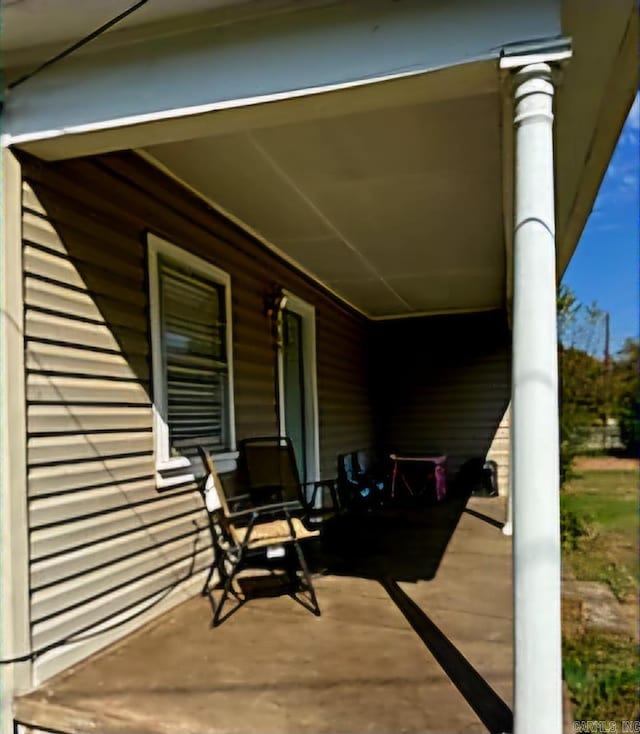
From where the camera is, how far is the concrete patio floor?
2098 millimetres

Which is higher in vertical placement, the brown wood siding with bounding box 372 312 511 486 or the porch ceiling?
the porch ceiling

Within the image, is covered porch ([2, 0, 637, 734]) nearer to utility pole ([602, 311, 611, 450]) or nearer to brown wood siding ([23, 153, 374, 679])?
brown wood siding ([23, 153, 374, 679])

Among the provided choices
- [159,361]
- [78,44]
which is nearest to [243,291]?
[159,361]

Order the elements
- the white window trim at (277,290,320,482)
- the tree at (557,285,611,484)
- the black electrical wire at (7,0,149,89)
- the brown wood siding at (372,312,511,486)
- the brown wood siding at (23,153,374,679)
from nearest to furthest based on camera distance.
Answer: the black electrical wire at (7,0,149,89) → the brown wood siding at (23,153,374,679) → the white window trim at (277,290,320,482) → the tree at (557,285,611,484) → the brown wood siding at (372,312,511,486)

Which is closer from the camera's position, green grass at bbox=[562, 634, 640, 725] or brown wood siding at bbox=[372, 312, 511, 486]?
green grass at bbox=[562, 634, 640, 725]

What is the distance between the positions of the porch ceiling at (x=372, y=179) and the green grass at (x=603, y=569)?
2.77m

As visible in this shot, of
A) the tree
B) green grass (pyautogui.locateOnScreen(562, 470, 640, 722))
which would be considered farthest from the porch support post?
the tree

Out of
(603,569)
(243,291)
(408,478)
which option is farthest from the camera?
(408,478)

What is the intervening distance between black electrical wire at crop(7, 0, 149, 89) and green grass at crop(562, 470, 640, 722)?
343 centimetres

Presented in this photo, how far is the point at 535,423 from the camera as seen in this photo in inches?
73.3

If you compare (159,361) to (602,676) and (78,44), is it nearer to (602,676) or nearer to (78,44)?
(78,44)

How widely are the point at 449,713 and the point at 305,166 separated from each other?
8.69 ft

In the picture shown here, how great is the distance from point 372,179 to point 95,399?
6.42ft

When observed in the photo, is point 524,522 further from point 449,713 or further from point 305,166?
point 305,166
